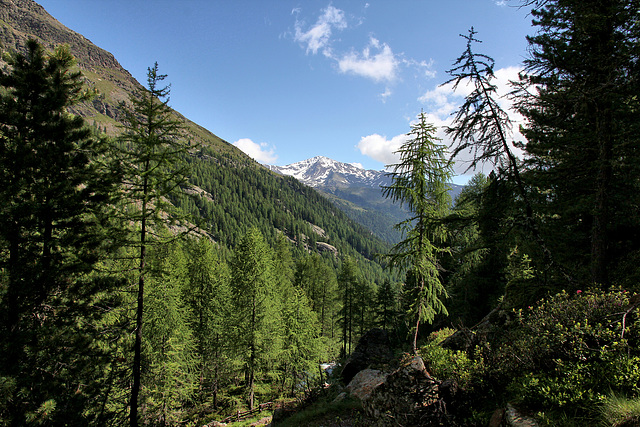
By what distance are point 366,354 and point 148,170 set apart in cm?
1770

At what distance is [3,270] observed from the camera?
799 centimetres

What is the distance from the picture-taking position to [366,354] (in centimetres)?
1867

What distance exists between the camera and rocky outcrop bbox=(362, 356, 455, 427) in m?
5.11

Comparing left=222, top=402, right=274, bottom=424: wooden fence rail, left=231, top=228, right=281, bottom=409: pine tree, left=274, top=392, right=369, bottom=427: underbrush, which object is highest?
left=231, top=228, right=281, bottom=409: pine tree

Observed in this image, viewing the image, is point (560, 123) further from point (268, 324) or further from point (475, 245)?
point (268, 324)

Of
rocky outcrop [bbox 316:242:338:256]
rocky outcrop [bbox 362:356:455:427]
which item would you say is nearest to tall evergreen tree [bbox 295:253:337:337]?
rocky outcrop [bbox 362:356:455:427]

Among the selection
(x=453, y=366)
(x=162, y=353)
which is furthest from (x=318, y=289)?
(x=453, y=366)

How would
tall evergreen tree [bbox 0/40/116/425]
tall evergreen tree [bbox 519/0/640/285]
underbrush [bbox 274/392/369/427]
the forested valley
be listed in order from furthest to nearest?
underbrush [bbox 274/392/369/427] < tall evergreen tree [bbox 0/40/116/425] < tall evergreen tree [bbox 519/0/640/285] < the forested valley

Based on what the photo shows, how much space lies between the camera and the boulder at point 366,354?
18.2 m

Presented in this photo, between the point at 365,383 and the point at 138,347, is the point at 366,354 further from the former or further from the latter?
the point at 138,347

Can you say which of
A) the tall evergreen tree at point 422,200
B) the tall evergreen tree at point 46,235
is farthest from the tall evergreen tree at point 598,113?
the tall evergreen tree at point 46,235

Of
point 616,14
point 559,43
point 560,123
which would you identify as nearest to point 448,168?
point 560,123

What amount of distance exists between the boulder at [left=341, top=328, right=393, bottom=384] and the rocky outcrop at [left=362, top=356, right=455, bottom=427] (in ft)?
42.1

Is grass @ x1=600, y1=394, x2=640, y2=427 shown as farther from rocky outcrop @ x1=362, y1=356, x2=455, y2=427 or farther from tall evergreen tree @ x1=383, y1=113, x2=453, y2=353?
tall evergreen tree @ x1=383, y1=113, x2=453, y2=353
